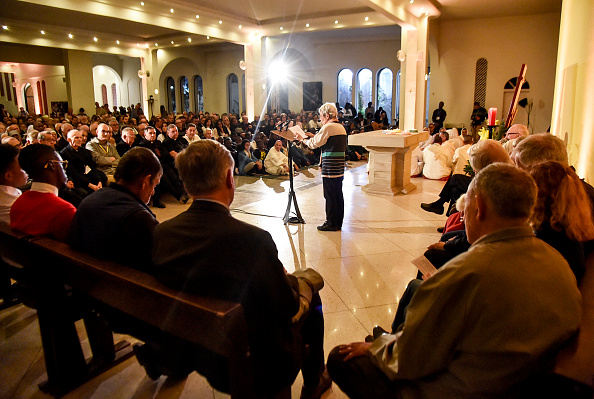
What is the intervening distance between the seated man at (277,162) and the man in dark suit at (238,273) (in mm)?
6781

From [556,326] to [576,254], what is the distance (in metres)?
0.74

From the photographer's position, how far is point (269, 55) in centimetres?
1447

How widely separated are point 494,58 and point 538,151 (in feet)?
40.3

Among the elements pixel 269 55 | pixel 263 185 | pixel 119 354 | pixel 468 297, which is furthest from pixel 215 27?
pixel 468 297

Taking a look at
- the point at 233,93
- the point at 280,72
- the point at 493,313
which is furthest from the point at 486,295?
the point at 233,93

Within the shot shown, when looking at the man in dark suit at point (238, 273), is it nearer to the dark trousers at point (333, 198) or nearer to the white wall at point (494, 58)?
the dark trousers at point (333, 198)

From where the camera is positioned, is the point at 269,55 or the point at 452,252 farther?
the point at 269,55

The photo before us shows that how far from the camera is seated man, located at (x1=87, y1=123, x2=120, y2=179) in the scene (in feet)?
19.8

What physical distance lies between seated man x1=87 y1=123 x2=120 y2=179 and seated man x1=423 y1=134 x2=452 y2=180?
5.30m

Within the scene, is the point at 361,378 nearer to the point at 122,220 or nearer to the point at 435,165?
the point at 122,220

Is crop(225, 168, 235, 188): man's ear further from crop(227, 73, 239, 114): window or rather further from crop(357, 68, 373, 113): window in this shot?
crop(227, 73, 239, 114): window

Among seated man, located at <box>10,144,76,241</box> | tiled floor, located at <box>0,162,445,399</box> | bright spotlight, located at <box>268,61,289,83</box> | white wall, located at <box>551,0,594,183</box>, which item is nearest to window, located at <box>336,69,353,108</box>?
bright spotlight, located at <box>268,61,289,83</box>

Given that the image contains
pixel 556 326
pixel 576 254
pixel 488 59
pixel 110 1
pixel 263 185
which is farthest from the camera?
pixel 488 59

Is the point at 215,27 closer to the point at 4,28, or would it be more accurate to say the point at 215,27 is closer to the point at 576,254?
the point at 4,28
